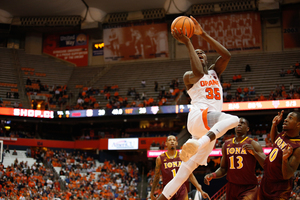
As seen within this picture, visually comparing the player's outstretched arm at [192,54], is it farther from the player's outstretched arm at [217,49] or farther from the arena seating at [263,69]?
the arena seating at [263,69]

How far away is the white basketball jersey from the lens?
5.04m

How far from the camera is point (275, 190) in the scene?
16.9ft

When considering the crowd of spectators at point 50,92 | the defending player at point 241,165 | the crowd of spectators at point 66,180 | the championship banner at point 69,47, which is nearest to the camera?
the defending player at point 241,165

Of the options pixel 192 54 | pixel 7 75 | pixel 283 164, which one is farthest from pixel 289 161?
pixel 7 75

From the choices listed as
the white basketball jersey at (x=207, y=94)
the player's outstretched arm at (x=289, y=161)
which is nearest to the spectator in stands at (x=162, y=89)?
the white basketball jersey at (x=207, y=94)

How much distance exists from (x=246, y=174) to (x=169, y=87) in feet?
86.1

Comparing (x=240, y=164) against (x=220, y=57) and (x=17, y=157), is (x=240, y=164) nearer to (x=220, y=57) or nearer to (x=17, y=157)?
(x=220, y=57)

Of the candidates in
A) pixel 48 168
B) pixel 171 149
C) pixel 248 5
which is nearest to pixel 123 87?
pixel 48 168

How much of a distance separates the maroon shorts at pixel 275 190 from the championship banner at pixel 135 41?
32.6 metres

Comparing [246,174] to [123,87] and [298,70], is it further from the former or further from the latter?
[123,87]

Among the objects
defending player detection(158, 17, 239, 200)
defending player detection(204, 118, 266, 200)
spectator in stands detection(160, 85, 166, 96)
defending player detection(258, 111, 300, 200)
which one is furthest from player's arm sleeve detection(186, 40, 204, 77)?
spectator in stands detection(160, 85, 166, 96)

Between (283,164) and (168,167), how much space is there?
3.35 meters

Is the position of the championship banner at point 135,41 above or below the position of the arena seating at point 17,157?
above

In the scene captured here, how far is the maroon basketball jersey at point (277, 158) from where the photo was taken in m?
5.07
